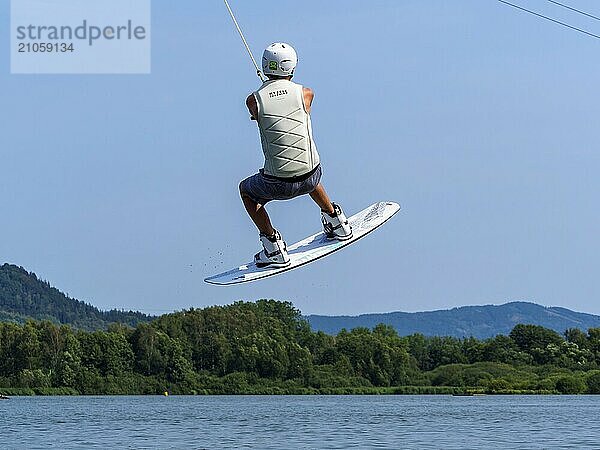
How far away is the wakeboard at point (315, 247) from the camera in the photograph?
1373 cm

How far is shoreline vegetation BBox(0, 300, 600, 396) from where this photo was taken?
349 feet

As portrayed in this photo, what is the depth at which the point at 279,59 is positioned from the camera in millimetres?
12336

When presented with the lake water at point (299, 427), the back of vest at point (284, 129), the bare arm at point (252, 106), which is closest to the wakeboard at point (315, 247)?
the back of vest at point (284, 129)

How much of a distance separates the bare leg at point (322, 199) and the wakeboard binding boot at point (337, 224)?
0.09 metres

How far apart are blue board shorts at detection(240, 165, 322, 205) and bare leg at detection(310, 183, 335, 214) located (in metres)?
0.32

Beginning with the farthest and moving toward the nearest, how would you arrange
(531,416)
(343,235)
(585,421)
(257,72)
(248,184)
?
(531,416)
(585,421)
(343,235)
(248,184)
(257,72)

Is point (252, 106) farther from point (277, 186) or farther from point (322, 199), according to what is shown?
point (322, 199)

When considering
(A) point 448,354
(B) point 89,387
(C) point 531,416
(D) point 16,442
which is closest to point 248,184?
(D) point 16,442

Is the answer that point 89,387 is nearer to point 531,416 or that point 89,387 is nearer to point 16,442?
point 531,416

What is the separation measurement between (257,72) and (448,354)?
387 feet

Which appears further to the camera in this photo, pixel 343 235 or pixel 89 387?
pixel 89 387

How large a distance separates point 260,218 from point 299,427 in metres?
44.4

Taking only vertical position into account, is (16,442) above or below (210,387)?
below

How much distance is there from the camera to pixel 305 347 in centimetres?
11344
